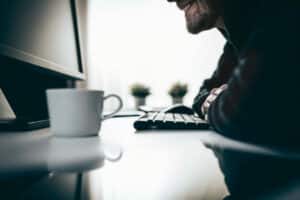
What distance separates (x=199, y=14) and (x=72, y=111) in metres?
0.78

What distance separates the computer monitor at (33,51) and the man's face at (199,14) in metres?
0.42

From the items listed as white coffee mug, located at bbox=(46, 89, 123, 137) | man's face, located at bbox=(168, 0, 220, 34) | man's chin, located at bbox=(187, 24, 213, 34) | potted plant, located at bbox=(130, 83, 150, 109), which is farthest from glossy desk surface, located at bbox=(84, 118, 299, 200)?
potted plant, located at bbox=(130, 83, 150, 109)

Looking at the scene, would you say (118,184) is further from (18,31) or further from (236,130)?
(18,31)

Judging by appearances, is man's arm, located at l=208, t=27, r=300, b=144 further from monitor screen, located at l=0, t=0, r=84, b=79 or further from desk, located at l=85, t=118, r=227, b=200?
monitor screen, located at l=0, t=0, r=84, b=79

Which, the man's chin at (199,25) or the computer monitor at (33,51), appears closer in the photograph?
the computer monitor at (33,51)

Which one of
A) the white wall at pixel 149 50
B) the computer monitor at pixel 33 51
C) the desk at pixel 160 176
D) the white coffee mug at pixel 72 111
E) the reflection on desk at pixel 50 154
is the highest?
the white wall at pixel 149 50

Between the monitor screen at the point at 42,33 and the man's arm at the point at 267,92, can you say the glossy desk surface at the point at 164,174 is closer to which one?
the man's arm at the point at 267,92

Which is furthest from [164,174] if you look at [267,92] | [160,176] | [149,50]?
[149,50]

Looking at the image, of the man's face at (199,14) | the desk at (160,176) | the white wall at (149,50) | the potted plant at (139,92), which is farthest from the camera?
the white wall at (149,50)

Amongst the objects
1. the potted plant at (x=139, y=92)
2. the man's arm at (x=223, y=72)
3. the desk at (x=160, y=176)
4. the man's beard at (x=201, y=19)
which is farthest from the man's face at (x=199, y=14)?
the potted plant at (x=139, y=92)

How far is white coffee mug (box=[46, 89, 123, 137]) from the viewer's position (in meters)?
0.54

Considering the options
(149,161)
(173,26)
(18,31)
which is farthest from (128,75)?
(149,161)

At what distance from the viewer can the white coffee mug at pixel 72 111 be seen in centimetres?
54

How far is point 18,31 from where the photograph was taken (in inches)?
23.8
